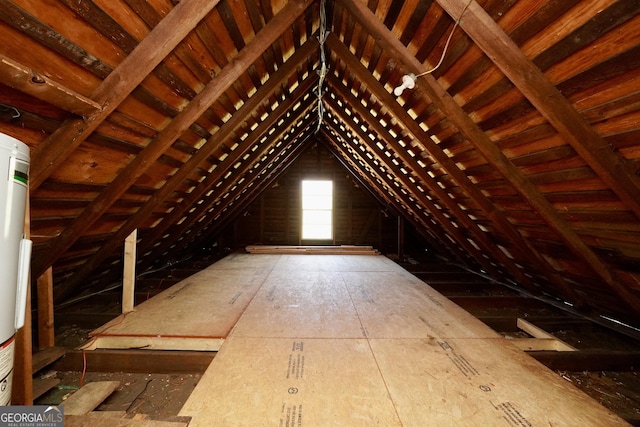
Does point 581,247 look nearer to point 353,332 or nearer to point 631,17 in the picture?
point 631,17

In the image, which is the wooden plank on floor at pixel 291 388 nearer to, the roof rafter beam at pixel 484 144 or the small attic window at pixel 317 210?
the roof rafter beam at pixel 484 144

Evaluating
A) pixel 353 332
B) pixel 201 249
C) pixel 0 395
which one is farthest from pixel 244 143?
pixel 201 249

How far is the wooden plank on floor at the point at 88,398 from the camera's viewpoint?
193cm

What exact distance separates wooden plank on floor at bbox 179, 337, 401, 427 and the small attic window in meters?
6.76

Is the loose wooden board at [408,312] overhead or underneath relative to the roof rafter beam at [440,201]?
underneath

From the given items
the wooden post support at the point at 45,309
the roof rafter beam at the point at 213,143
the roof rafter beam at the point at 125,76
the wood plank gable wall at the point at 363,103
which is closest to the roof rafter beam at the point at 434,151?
the wood plank gable wall at the point at 363,103

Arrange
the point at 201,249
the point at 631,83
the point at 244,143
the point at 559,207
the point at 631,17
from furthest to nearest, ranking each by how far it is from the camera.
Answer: the point at 201,249, the point at 244,143, the point at 559,207, the point at 631,83, the point at 631,17

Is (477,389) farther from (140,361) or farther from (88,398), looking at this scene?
(88,398)

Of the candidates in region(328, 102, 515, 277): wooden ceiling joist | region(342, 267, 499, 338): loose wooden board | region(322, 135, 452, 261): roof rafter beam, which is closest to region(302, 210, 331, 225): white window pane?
region(322, 135, 452, 261): roof rafter beam

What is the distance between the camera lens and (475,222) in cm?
363

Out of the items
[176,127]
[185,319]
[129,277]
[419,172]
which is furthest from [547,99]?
[129,277]

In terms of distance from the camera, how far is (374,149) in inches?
159

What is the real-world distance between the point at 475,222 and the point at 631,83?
100 inches

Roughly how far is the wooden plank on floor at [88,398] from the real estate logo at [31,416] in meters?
1.01
